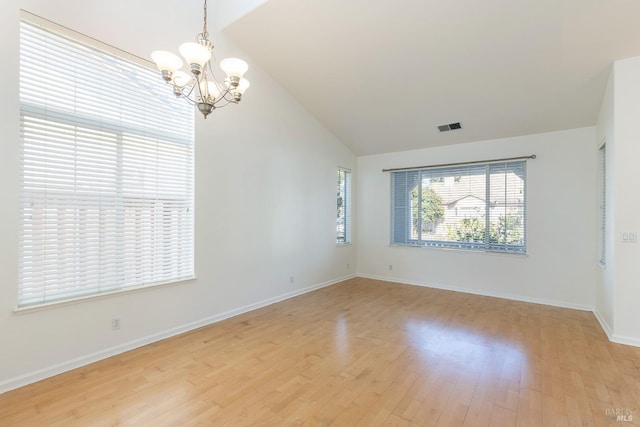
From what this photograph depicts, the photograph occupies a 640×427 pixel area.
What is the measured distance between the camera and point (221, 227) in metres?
3.99

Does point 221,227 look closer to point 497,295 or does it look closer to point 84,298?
point 84,298

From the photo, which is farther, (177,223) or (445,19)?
(177,223)

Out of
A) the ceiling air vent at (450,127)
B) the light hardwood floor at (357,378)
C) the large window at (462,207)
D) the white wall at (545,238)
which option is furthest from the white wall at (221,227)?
the white wall at (545,238)

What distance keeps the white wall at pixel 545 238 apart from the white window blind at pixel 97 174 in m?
4.41

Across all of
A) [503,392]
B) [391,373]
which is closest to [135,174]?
[391,373]

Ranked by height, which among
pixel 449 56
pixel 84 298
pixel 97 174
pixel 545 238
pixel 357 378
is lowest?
pixel 357 378

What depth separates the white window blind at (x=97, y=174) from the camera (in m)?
2.57

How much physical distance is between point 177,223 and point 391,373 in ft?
9.12

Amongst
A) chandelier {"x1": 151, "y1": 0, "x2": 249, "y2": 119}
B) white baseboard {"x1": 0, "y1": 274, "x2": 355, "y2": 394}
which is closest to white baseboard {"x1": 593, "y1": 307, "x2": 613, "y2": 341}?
Answer: white baseboard {"x1": 0, "y1": 274, "x2": 355, "y2": 394}

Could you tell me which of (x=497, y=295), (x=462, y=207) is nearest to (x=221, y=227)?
(x=462, y=207)

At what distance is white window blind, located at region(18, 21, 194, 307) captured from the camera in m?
2.57

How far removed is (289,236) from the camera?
5.03m

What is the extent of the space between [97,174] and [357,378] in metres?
3.05

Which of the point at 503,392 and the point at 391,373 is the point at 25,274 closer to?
the point at 391,373
